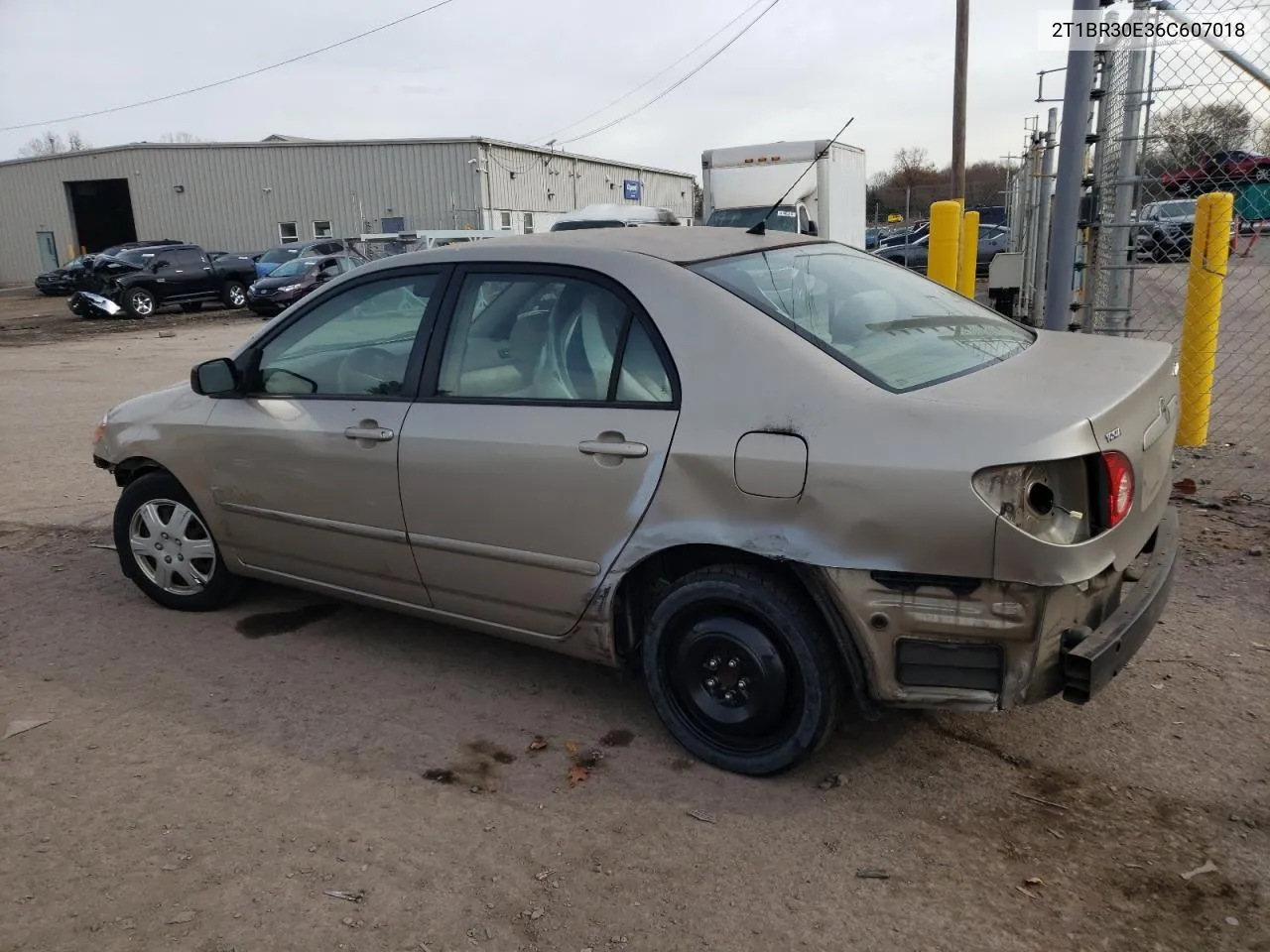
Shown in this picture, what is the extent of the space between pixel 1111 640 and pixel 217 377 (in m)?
3.44

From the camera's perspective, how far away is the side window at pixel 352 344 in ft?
12.4

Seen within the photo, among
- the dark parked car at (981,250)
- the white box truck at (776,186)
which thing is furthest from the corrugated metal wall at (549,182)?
the white box truck at (776,186)

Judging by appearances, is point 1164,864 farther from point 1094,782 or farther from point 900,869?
point 900,869

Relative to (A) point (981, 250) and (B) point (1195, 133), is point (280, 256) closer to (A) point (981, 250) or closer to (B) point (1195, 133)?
(A) point (981, 250)

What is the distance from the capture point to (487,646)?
4.20 metres

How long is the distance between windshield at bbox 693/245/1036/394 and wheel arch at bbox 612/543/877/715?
0.62 m

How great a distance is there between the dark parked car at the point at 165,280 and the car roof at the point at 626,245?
2395 cm

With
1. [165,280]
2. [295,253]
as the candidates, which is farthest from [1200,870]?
[295,253]

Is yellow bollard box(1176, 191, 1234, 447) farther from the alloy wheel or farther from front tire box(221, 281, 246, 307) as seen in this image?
front tire box(221, 281, 246, 307)

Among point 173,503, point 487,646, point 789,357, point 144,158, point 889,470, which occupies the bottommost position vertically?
point 487,646

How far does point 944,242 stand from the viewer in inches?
407

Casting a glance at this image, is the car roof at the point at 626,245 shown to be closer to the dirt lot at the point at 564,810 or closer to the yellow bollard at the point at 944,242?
the dirt lot at the point at 564,810

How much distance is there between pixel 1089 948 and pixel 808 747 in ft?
2.97

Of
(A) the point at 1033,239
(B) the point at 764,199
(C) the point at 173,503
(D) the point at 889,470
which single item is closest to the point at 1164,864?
(D) the point at 889,470
